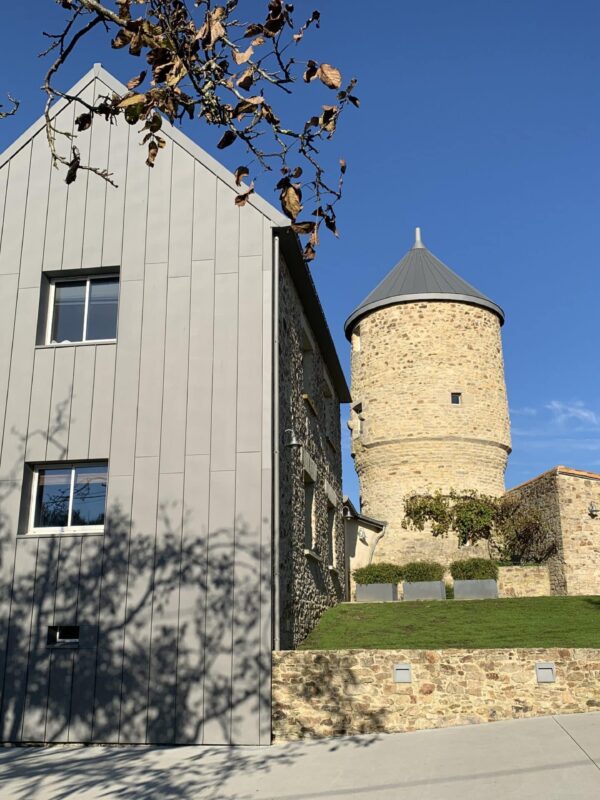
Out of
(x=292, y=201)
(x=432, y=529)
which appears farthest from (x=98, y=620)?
(x=432, y=529)

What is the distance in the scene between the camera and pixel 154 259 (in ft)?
38.2

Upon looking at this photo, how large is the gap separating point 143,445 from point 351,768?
5081mm

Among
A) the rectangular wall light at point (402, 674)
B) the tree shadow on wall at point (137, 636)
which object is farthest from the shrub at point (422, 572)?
the tree shadow on wall at point (137, 636)

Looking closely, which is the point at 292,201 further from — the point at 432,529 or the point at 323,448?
Answer: the point at 432,529

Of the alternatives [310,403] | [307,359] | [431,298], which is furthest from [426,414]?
[310,403]

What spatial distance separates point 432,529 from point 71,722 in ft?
64.1

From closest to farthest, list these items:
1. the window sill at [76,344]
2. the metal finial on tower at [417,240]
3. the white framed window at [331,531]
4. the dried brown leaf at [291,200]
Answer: the dried brown leaf at [291,200] → the window sill at [76,344] → the white framed window at [331,531] → the metal finial on tower at [417,240]

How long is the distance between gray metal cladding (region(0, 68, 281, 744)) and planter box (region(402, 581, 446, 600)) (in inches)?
348

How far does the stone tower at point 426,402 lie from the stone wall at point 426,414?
38mm

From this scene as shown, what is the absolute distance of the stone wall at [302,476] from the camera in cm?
1141

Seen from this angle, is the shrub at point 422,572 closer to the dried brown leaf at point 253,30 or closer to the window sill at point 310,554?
the window sill at point 310,554

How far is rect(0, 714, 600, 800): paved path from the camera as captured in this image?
7.04 m

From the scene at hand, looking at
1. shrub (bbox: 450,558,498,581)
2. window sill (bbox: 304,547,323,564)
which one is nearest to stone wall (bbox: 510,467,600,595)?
shrub (bbox: 450,558,498,581)

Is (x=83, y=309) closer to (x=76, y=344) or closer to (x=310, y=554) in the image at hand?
(x=76, y=344)
